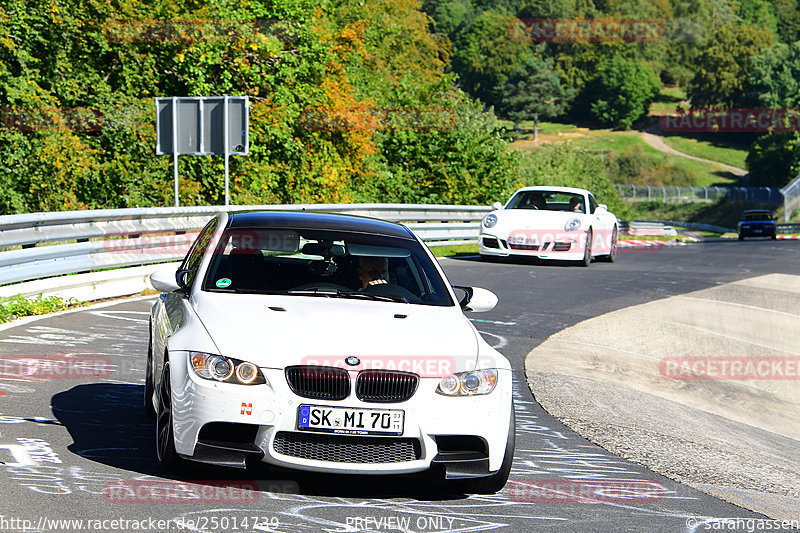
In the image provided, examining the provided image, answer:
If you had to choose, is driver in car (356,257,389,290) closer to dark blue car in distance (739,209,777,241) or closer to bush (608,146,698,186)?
dark blue car in distance (739,209,777,241)

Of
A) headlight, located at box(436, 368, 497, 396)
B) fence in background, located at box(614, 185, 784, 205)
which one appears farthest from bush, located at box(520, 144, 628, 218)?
headlight, located at box(436, 368, 497, 396)

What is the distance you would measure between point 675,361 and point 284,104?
55.8 feet

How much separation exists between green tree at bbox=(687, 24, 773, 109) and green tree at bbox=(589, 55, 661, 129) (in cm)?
959

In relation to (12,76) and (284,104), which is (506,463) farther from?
(284,104)

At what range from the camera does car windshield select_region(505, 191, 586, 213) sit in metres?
21.0

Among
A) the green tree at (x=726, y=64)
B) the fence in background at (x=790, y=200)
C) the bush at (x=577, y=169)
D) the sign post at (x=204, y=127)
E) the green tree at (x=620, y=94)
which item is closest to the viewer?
the sign post at (x=204, y=127)

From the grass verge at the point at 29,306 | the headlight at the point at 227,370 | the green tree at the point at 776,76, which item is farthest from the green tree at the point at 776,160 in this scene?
the headlight at the point at 227,370

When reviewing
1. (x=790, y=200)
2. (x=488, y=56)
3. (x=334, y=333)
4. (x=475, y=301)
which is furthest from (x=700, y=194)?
(x=334, y=333)

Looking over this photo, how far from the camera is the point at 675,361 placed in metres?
12.1

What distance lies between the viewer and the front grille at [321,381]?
511 cm

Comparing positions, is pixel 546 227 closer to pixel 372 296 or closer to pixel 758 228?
pixel 372 296

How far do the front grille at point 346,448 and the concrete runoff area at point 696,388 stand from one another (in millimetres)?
1884

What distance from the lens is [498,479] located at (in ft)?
18.1

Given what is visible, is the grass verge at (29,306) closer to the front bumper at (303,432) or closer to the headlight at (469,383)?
the front bumper at (303,432)
